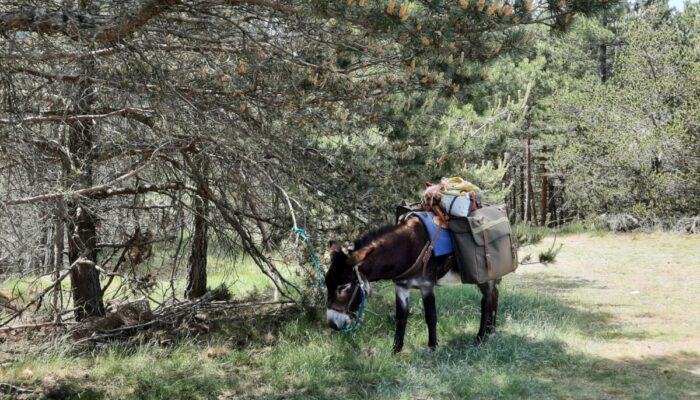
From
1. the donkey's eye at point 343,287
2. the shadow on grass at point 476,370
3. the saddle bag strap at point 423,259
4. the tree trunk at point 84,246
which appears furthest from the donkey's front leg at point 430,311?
the tree trunk at point 84,246

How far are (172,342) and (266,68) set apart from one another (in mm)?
3384

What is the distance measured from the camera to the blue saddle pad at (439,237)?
19.8 feet

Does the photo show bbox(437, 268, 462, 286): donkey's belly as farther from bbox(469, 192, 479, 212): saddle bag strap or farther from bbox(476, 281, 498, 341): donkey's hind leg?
bbox(469, 192, 479, 212): saddle bag strap

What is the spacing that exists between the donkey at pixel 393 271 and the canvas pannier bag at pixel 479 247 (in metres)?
0.29

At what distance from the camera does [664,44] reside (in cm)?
1888

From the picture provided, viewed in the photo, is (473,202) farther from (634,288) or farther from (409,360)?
(634,288)

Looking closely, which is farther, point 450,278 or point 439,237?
point 450,278

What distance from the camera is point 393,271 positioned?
5.86m

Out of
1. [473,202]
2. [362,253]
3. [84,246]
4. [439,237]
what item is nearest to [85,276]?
[84,246]

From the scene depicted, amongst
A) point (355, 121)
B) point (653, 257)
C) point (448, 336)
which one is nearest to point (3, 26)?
point (355, 121)

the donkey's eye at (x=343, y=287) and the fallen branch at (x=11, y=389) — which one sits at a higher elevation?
the donkey's eye at (x=343, y=287)

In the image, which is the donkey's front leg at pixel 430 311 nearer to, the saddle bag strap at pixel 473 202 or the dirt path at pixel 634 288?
the saddle bag strap at pixel 473 202

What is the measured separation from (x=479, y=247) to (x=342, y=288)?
150 centimetres

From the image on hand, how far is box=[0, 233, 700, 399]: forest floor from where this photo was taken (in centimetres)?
523
